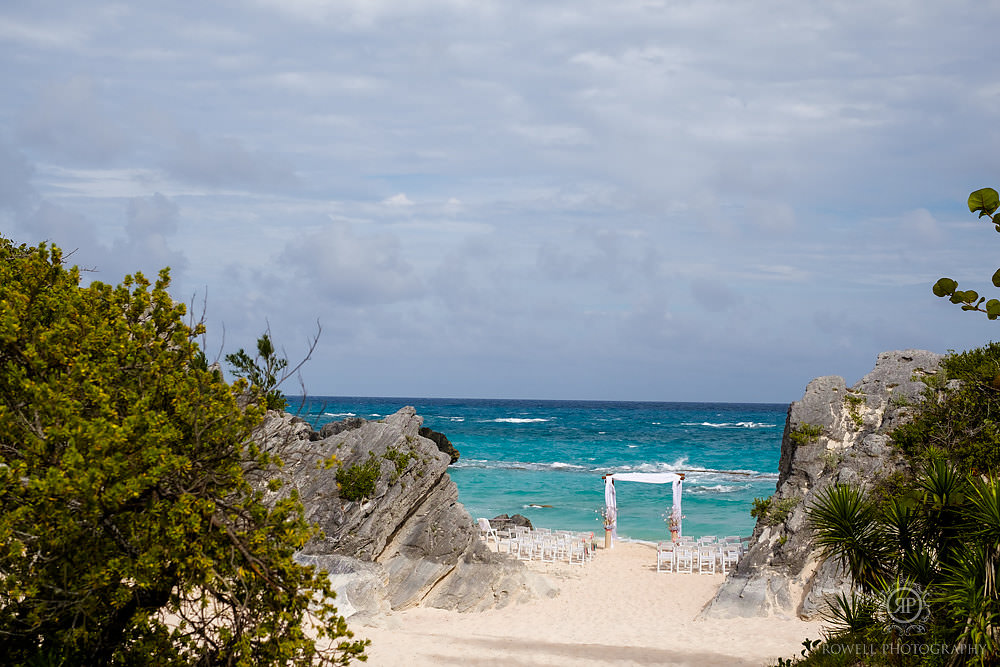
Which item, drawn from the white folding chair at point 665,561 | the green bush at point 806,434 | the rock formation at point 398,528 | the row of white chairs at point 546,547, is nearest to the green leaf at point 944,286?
the rock formation at point 398,528

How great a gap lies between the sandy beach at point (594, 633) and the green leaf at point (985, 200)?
11.5 m

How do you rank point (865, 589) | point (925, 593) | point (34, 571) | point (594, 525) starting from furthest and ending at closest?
point (594, 525)
point (865, 589)
point (925, 593)
point (34, 571)

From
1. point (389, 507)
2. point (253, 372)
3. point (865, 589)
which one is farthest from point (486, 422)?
point (865, 589)

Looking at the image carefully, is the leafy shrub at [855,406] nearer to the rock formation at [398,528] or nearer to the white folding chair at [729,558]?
the white folding chair at [729,558]

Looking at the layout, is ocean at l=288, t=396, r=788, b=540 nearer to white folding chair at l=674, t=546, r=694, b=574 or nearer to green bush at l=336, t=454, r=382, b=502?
green bush at l=336, t=454, r=382, b=502

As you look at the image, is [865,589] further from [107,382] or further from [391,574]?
[391,574]

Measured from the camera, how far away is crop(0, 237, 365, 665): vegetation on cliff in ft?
20.0

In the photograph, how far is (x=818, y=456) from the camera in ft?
57.0

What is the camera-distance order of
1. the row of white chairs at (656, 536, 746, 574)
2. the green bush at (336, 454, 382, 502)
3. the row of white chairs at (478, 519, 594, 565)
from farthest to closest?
the row of white chairs at (478, 519, 594, 565)
the row of white chairs at (656, 536, 746, 574)
the green bush at (336, 454, 382, 502)

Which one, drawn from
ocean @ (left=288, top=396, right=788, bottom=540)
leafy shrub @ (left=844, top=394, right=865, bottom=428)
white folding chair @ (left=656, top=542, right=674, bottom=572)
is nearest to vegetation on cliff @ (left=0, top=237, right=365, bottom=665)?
ocean @ (left=288, top=396, right=788, bottom=540)

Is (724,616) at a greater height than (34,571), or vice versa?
(34,571)

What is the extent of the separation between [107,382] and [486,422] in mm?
96810

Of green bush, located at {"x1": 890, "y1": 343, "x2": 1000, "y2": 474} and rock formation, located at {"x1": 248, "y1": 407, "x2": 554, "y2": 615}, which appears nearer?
green bush, located at {"x1": 890, "y1": 343, "x2": 1000, "y2": 474}

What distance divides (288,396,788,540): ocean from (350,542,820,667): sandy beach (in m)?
4.83
